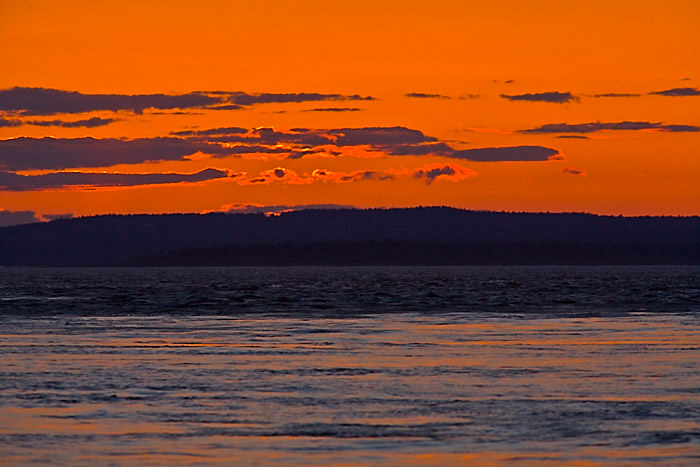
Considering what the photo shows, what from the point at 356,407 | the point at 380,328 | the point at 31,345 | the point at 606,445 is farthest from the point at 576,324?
the point at 606,445

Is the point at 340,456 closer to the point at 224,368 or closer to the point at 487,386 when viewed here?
the point at 487,386

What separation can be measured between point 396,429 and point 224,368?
1091 cm

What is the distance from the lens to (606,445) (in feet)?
67.5

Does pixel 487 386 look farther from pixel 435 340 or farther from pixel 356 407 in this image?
pixel 435 340

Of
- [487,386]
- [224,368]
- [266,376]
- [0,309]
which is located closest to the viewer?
[487,386]

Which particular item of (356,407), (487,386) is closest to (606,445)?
(356,407)

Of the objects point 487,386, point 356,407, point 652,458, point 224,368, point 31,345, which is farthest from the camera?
point 31,345

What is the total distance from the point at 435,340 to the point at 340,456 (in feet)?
75.5

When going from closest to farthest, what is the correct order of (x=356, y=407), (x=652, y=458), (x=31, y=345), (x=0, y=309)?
(x=652, y=458) < (x=356, y=407) < (x=31, y=345) < (x=0, y=309)

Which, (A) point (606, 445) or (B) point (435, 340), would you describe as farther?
(B) point (435, 340)

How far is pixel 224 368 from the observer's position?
32.4 metres

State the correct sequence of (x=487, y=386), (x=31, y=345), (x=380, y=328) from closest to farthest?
(x=487, y=386)
(x=31, y=345)
(x=380, y=328)

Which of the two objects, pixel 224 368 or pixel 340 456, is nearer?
pixel 340 456

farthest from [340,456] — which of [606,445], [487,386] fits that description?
[487,386]
